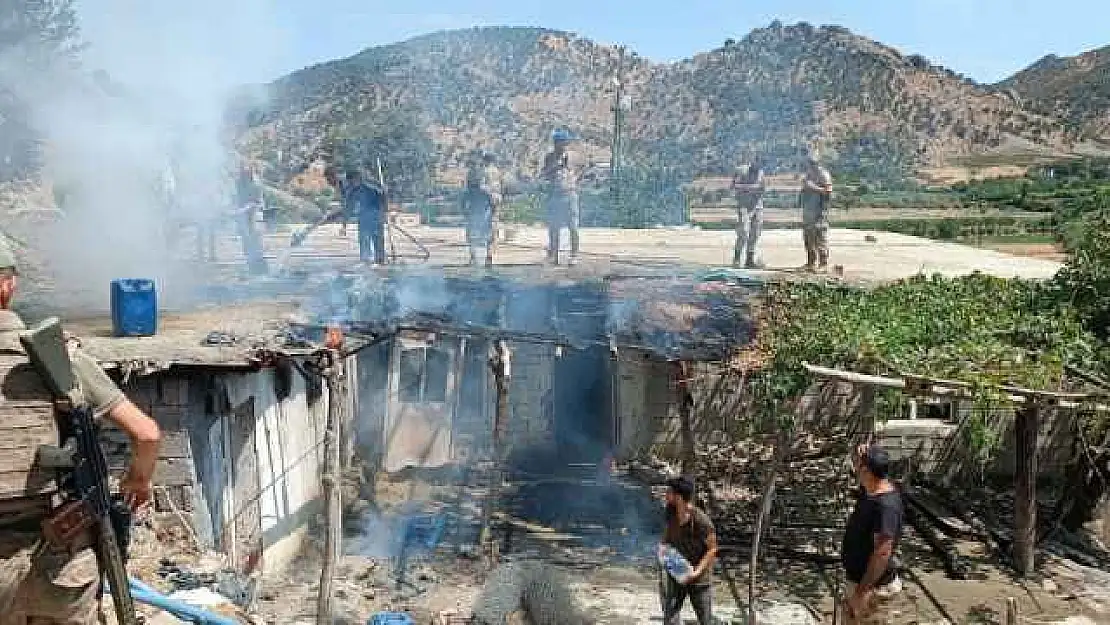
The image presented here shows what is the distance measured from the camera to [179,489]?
8.53 meters

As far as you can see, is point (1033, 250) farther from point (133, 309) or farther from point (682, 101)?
point (682, 101)

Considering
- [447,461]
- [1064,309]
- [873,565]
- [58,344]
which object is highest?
[58,344]

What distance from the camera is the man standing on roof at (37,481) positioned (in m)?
4.01

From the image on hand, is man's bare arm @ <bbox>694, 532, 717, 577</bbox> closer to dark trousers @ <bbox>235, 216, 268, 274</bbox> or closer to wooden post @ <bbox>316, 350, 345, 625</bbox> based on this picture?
wooden post @ <bbox>316, 350, 345, 625</bbox>

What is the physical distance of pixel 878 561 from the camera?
6922 millimetres

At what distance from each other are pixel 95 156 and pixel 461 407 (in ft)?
32.8

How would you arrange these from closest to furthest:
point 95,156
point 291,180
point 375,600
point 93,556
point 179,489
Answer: point 93,556 < point 179,489 < point 375,600 < point 95,156 < point 291,180

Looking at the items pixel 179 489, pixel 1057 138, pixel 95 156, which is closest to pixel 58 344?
pixel 179 489

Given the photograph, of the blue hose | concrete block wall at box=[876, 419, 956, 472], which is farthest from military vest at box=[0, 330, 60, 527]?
concrete block wall at box=[876, 419, 956, 472]

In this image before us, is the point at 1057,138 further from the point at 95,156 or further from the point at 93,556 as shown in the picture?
the point at 93,556

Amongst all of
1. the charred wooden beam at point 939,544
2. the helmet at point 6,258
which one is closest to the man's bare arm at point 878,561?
the charred wooden beam at point 939,544

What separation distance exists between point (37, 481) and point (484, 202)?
12879 millimetres

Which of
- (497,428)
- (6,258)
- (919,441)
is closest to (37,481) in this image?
(6,258)

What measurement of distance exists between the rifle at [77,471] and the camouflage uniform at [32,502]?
0.05m
